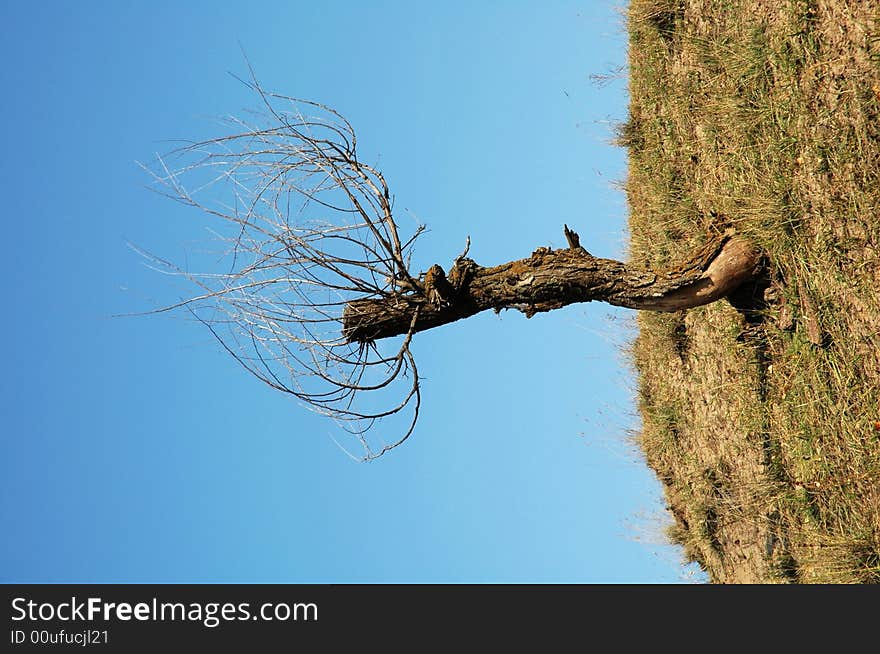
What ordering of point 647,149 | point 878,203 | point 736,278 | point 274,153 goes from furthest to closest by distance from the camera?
point 647,149, point 736,278, point 274,153, point 878,203

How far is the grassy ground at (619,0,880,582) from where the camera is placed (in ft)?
16.1

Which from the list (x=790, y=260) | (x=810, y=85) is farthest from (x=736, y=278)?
(x=810, y=85)

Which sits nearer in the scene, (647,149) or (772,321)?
(772,321)

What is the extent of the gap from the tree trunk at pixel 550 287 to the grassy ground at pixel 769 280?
0.31m

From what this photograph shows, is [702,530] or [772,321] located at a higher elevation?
[772,321]

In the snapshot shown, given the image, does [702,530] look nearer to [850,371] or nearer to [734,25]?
[850,371]

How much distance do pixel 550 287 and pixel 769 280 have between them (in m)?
1.54

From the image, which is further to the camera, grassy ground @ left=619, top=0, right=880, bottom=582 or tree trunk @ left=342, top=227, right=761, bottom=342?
tree trunk @ left=342, top=227, right=761, bottom=342

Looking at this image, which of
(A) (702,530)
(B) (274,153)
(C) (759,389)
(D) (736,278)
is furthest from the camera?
(A) (702,530)

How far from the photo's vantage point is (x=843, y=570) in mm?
5141

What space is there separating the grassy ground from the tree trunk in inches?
12.2

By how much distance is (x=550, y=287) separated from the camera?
534 cm

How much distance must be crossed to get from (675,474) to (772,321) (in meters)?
2.14

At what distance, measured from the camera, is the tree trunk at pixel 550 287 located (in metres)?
5.31
